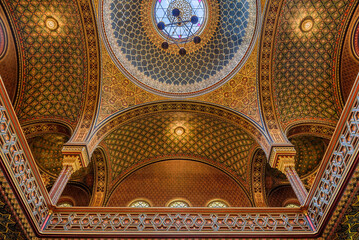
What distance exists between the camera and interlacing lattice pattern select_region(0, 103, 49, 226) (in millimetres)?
4980

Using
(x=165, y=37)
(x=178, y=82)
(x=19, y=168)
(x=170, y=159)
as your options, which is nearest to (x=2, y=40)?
(x=19, y=168)

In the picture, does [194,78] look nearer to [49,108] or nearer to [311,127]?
[311,127]

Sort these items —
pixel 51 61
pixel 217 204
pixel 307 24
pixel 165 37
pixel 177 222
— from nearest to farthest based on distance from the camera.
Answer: pixel 177 222, pixel 307 24, pixel 51 61, pixel 217 204, pixel 165 37

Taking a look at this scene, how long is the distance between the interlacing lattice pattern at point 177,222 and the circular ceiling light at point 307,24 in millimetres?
7011

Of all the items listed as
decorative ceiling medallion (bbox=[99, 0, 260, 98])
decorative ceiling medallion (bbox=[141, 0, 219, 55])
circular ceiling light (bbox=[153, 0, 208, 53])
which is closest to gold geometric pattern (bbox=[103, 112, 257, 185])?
decorative ceiling medallion (bbox=[99, 0, 260, 98])

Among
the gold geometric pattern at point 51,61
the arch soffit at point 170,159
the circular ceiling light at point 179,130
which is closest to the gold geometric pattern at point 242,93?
→ the circular ceiling light at point 179,130

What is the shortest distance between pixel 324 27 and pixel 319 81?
206 centimetres

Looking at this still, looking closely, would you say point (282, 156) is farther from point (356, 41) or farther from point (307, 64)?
point (356, 41)

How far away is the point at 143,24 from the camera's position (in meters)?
12.3

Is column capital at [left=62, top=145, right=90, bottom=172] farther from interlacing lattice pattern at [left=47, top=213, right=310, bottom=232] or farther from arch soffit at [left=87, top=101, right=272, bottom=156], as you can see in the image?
interlacing lattice pattern at [left=47, top=213, right=310, bottom=232]

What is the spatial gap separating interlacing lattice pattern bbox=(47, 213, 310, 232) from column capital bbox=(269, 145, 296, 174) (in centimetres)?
233

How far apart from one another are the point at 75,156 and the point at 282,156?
22.5 ft

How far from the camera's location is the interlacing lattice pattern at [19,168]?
196 inches

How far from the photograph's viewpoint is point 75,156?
885cm
